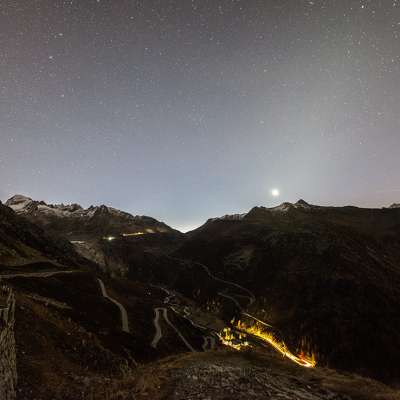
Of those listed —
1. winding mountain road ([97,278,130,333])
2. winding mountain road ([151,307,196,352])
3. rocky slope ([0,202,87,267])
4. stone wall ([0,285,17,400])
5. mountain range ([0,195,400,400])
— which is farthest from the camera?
rocky slope ([0,202,87,267])

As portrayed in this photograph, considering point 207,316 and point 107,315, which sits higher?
point 107,315

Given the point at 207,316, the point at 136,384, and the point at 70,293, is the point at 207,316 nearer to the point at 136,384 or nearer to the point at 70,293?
the point at 70,293

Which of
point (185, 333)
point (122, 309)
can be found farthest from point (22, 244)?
point (185, 333)

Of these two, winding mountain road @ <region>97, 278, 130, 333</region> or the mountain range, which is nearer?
the mountain range

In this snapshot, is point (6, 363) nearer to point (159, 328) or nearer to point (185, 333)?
point (159, 328)

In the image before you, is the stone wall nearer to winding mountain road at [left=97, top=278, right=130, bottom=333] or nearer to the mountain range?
the mountain range

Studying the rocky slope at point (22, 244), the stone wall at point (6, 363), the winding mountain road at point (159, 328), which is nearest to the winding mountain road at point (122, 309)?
the winding mountain road at point (159, 328)

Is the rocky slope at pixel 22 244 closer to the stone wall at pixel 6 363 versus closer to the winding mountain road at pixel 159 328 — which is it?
the winding mountain road at pixel 159 328

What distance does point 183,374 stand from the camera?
24094 mm

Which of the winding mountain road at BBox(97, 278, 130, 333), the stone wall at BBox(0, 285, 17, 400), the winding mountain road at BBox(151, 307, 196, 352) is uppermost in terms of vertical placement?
the stone wall at BBox(0, 285, 17, 400)

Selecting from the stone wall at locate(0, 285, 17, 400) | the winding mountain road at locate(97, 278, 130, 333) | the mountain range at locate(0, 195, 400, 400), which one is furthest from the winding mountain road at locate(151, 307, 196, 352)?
the stone wall at locate(0, 285, 17, 400)

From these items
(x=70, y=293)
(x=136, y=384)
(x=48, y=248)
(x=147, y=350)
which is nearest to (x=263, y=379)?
(x=136, y=384)

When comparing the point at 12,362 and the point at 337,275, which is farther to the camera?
the point at 337,275

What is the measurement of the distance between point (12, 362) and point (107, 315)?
186 feet
